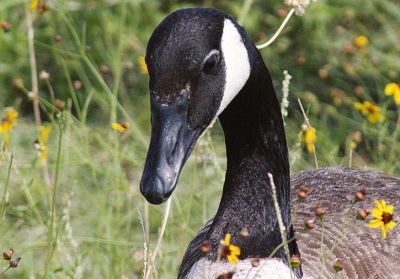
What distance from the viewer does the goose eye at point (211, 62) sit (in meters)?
2.84

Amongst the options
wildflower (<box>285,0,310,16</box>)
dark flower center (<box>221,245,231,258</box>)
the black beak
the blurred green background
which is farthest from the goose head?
the blurred green background

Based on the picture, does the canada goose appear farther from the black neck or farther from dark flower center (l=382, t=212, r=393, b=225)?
dark flower center (l=382, t=212, r=393, b=225)

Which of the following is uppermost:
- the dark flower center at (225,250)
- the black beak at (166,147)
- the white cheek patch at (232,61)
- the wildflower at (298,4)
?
the wildflower at (298,4)

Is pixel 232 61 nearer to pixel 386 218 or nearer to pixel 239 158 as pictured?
pixel 239 158

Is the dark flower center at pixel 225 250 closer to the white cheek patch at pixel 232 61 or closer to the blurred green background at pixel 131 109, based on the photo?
the white cheek patch at pixel 232 61

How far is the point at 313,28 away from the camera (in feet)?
19.7

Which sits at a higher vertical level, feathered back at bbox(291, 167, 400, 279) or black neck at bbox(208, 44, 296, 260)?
black neck at bbox(208, 44, 296, 260)

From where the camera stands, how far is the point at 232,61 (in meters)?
2.95

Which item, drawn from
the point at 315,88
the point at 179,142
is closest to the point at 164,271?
the point at 179,142

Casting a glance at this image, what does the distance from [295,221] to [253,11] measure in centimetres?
263

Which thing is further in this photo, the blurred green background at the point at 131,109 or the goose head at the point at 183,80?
the blurred green background at the point at 131,109

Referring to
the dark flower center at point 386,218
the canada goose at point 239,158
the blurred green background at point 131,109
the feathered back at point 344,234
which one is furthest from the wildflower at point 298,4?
the blurred green background at point 131,109

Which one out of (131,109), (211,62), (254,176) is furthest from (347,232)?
(131,109)

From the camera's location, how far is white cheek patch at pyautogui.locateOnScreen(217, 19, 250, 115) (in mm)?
2922
